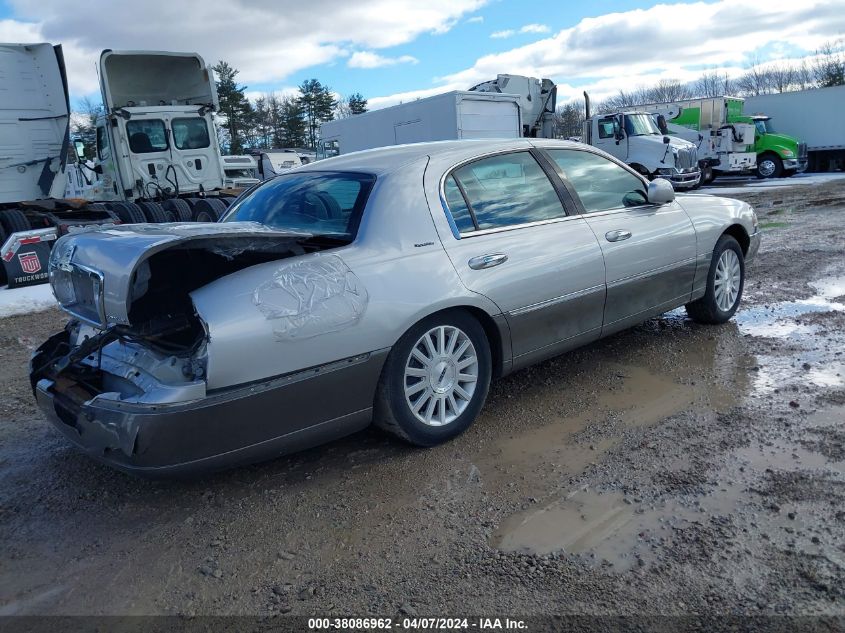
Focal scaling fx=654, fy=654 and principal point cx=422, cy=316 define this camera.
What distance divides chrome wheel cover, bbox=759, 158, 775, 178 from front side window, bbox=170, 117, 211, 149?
73.4 ft

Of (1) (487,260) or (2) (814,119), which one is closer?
(1) (487,260)

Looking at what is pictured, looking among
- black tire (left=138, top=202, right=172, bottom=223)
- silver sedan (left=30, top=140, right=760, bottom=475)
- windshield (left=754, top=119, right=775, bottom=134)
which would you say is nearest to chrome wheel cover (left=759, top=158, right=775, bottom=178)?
windshield (left=754, top=119, right=775, bottom=134)

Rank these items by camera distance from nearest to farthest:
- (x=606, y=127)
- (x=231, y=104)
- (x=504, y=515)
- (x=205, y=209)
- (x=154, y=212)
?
(x=504, y=515) < (x=154, y=212) < (x=205, y=209) < (x=606, y=127) < (x=231, y=104)

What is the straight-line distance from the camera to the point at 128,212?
10.9m

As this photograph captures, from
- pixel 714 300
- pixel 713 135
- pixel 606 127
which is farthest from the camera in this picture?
pixel 713 135

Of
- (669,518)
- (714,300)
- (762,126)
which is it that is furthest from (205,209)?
(762,126)

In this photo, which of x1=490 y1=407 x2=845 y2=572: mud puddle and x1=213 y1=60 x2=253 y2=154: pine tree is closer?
x1=490 y1=407 x2=845 y2=572: mud puddle

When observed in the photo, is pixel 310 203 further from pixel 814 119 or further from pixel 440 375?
pixel 814 119

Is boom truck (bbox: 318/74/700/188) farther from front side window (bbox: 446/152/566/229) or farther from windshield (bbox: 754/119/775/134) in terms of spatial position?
front side window (bbox: 446/152/566/229)

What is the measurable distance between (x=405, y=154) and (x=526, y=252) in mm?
913

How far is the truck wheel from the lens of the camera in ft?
84.7

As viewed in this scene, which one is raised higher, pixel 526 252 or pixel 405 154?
pixel 405 154

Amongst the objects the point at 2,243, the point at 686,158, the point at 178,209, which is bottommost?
the point at 686,158

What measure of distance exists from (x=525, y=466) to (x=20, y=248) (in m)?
8.41
